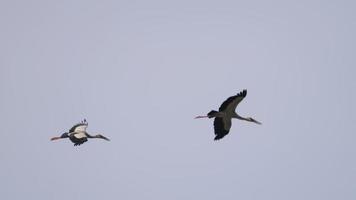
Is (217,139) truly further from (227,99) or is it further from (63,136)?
(63,136)

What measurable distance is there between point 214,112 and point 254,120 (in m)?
3.67

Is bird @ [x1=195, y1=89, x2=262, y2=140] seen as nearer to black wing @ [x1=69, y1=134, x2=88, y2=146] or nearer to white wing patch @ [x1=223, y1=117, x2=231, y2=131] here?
white wing patch @ [x1=223, y1=117, x2=231, y2=131]

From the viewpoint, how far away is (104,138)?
4888 centimetres

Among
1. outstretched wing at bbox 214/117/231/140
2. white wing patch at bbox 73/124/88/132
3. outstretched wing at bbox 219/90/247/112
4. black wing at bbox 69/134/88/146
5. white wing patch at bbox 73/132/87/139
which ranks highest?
white wing patch at bbox 73/124/88/132

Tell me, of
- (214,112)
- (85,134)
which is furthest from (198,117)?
(85,134)

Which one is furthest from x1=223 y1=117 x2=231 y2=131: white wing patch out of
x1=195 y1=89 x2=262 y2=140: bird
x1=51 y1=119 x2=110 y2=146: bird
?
x1=51 y1=119 x2=110 y2=146: bird

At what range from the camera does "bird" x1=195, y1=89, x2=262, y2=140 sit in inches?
1678

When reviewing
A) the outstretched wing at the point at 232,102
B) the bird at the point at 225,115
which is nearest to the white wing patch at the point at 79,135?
the bird at the point at 225,115

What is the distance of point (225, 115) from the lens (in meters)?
43.9

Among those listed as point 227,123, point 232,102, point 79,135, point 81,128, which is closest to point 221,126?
point 227,123

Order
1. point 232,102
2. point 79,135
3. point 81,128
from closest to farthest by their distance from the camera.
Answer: point 232,102 < point 79,135 < point 81,128

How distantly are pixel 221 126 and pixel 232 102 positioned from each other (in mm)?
1915

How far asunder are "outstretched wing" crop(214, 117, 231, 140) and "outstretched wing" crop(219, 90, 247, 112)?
0.89 m

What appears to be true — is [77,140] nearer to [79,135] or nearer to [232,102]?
[79,135]
